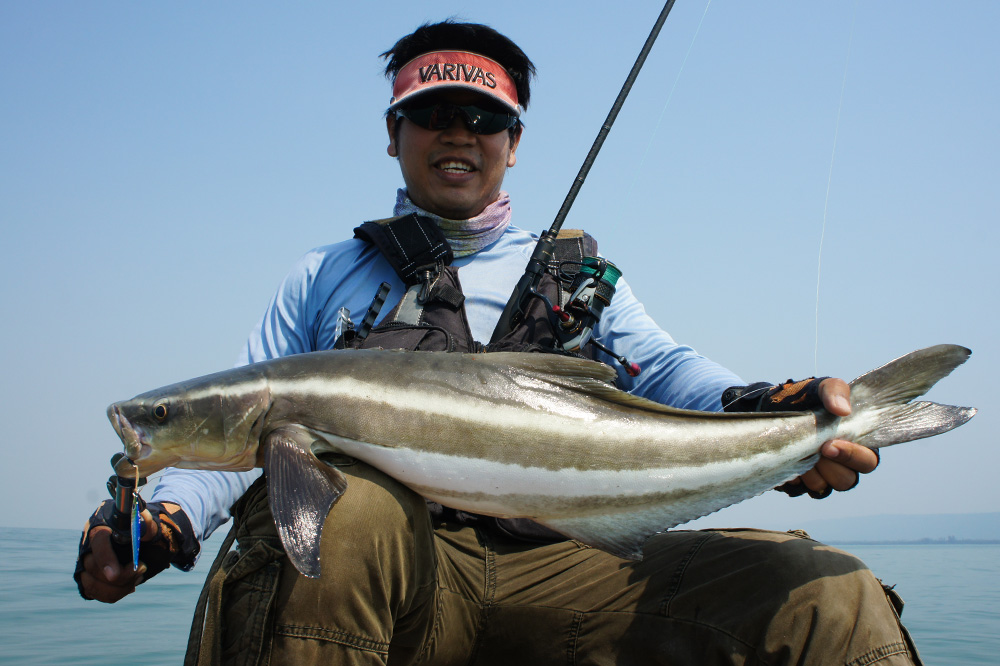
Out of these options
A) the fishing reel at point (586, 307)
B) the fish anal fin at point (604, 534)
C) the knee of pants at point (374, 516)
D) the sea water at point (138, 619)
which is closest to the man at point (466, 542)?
the knee of pants at point (374, 516)

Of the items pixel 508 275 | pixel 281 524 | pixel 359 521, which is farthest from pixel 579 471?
pixel 508 275

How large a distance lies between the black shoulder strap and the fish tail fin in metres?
2.10

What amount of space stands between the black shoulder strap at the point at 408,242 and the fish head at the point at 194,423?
1445 millimetres

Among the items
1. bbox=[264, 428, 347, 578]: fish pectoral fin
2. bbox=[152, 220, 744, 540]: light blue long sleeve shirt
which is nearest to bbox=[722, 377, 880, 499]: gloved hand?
bbox=[152, 220, 744, 540]: light blue long sleeve shirt

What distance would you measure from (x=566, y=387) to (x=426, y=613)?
3.04 feet

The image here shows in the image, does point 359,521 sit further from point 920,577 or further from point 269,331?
point 920,577

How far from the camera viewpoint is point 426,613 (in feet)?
8.32

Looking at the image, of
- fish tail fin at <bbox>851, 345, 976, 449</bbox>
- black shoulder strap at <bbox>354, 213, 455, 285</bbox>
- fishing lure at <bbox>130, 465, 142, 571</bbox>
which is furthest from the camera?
black shoulder strap at <bbox>354, 213, 455, 285</bbox>

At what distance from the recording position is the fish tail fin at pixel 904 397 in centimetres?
252

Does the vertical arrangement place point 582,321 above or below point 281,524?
above

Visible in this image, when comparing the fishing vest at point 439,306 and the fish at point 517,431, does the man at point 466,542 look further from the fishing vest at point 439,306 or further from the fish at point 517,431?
the fish at point 517,431

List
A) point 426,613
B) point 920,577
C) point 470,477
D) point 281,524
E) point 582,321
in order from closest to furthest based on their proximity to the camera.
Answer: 1. point 281,524
2. point 470,477
3. point 426,613
4. point 582,321
5. point 920,577

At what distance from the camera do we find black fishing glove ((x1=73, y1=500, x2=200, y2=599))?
2383 millimetres

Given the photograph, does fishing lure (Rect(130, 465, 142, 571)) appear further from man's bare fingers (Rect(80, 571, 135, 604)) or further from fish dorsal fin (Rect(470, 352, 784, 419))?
fish dorsal fin (Rect(470, 352, 784, 419))
